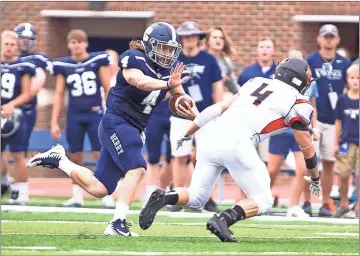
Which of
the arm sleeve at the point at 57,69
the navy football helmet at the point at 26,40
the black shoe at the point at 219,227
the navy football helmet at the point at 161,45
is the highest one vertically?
the navy football helmet at the point at 161,45

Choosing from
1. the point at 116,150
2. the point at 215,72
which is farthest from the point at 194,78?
the point at 116,150

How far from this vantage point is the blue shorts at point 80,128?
14883 millimetres

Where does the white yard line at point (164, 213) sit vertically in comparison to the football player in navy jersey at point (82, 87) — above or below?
below

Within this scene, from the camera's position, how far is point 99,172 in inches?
415

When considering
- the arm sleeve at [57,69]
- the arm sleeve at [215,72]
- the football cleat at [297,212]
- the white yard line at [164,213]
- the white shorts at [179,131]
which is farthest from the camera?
the arm sleeve at [57,69]

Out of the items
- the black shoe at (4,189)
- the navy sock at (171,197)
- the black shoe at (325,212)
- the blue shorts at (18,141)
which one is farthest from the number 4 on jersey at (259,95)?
the black shoe at (4,189)

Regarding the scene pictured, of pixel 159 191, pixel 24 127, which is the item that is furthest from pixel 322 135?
pixel 159 191

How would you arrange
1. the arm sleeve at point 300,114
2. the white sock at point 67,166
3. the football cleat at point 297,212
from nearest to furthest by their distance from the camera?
the arm sleeve at point 300,114
the white sock at point 67,166
the football cleat at point 297,212

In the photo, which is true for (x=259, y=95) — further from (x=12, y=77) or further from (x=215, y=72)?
(x=12, y=77)

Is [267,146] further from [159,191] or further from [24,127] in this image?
[159,191]

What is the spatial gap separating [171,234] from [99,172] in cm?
82

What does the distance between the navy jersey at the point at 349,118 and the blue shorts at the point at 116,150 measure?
4229 millimetres

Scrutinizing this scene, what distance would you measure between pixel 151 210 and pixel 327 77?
5.39 metres

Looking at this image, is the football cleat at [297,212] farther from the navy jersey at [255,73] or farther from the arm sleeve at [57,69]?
the arm sleeve at [57,69]
